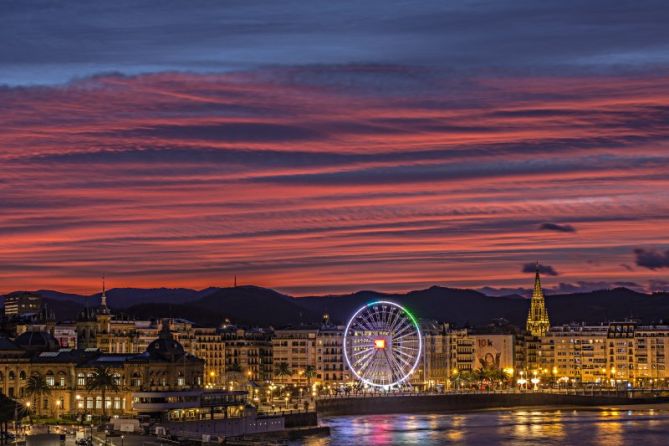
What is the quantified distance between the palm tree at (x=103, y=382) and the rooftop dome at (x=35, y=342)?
13.7m

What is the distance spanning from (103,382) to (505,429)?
3460cm

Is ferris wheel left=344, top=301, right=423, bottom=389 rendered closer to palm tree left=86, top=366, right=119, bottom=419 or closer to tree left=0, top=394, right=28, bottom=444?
palm tree left=86, top=366, right=119, bottom=419

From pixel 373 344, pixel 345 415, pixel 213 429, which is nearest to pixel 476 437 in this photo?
pixel 213 429

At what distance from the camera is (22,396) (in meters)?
141

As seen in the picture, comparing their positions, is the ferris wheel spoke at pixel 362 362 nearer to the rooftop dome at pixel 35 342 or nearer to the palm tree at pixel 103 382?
the rooftop dome at pixel 35 342

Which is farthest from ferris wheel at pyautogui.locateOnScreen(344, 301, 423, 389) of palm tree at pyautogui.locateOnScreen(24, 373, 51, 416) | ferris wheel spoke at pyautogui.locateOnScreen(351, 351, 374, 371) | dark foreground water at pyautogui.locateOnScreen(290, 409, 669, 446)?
palm tree at pyautogui.locateOnScreen(24, 373, 51, 416)

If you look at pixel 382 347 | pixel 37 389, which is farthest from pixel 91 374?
pixel 382 347

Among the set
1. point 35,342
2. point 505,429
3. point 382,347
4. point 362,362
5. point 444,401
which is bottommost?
point 505,429

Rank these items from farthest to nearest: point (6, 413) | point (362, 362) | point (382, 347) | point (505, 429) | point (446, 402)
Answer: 1. point (362, 362)
2. point (446, 402)
3. point (382, 347)
4. point (505, 429)
5. point (6, 413)

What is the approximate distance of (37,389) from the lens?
452 feet

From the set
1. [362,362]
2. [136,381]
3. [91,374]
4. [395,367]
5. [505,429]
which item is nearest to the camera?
[136,381]

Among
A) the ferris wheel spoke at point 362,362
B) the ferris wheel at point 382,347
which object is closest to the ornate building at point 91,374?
the ferris wheel at point 382,347

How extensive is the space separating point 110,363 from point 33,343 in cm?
1347

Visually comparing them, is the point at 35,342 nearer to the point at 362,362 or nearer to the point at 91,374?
the point at 91,374
